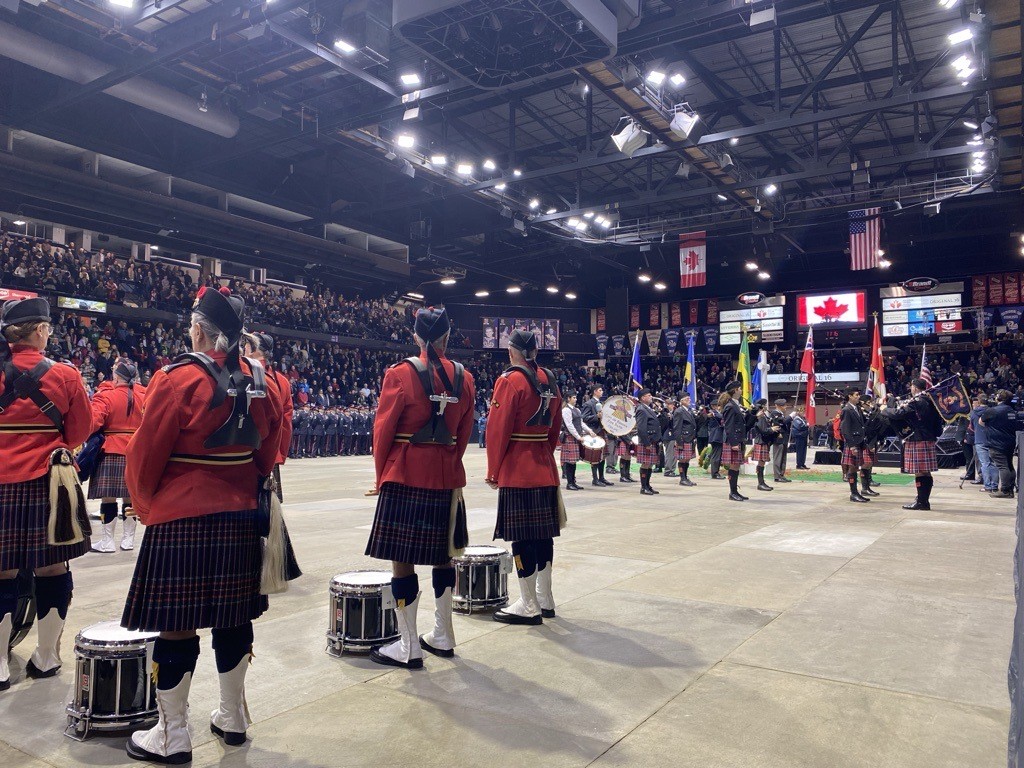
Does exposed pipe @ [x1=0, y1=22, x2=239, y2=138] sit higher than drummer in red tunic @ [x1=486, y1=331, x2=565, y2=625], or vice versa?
exposed pipe @ [x1=0, y1=22, x2=239, y2=138]

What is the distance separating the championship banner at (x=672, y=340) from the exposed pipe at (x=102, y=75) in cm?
2456

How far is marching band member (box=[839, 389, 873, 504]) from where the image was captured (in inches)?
453

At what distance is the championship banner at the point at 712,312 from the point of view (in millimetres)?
36969

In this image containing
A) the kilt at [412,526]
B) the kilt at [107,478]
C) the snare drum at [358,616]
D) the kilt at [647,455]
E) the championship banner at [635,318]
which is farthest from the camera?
the championship banner at [635,318]

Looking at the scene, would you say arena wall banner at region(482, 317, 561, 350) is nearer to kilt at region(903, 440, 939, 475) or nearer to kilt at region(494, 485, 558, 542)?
kilt at region(903, 440, 939, 475)

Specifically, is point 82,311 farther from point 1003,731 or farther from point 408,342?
point 1003,731

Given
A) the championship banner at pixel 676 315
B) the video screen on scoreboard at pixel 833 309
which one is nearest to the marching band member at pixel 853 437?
the video screen on scoreboard at pixel 833 309

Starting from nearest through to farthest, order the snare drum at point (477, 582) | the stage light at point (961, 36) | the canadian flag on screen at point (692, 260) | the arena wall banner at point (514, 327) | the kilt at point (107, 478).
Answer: the snare drum at point (477, 582) → the kilt at point (107, 478) → the stage light at point (961, 36) → the canadian flag on screen at point (692, 260) → the arena wall banner at point (514, 327)

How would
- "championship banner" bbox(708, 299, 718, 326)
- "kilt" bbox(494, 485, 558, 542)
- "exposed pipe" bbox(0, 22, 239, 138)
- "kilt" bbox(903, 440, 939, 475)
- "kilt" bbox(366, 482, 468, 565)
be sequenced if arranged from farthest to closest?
"championship banner" bbox(708, 299, 718, 326)
"exposed pipe" bbox(0, 22, 239, 138)
"kilt" bbox(903, 440, 939, 475)
"kilt" bbox(494, 485, 558, 542)
"kilt" bbox(366, 482, 468, 565)

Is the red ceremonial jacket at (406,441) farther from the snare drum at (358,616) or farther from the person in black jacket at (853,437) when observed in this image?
the person in black jacket at (853,437)

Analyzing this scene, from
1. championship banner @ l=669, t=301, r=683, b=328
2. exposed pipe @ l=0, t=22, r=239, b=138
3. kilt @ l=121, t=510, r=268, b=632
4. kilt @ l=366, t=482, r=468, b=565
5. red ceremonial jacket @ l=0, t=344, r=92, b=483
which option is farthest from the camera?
championship banner @ l=669, t=301, r=683, b=328

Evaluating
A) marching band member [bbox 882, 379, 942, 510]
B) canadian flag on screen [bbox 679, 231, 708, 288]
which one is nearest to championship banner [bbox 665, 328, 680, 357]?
canadian flag on screen [bbox 679, 231, 708, 288]

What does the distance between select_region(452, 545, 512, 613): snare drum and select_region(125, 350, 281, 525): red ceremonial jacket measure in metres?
2.23

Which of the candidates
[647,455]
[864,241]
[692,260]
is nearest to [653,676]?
[647,455]
